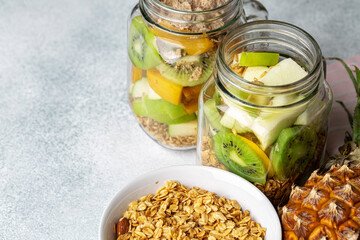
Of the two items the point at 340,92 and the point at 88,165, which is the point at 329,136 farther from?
the point at 88,165

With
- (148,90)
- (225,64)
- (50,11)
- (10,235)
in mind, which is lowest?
(10,235)

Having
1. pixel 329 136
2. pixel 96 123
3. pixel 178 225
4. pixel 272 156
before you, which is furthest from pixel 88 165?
pixel 329 136

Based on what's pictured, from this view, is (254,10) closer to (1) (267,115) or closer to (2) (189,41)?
(2) (189,41)

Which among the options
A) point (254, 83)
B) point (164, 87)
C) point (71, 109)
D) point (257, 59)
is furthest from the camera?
point (71, 109)

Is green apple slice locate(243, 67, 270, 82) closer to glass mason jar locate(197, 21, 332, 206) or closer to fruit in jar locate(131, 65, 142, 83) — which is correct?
glass mason jar locate(197, 21, 332, 206)

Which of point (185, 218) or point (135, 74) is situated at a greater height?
point (135, 74)

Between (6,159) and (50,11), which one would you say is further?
(50,11)

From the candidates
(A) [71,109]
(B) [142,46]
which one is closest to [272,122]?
(B) [142,46]

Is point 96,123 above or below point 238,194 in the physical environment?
below
